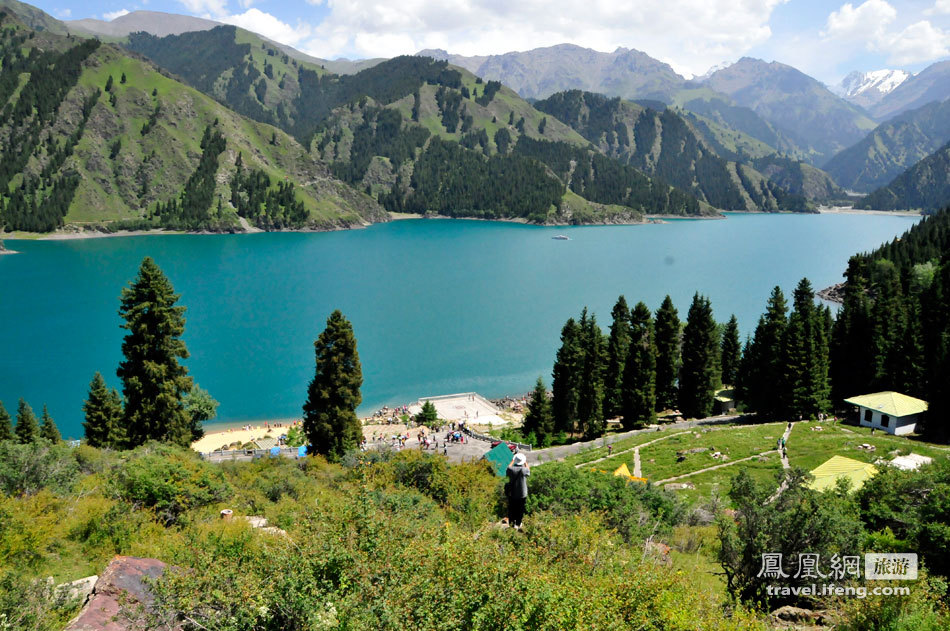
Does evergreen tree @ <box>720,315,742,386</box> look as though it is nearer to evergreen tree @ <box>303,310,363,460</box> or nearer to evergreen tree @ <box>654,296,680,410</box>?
evergreen tree @ <box>654,296,680,410</box>

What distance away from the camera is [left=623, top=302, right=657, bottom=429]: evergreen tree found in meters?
54.1

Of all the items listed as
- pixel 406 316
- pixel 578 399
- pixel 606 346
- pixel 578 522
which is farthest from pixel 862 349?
pixel 406 316

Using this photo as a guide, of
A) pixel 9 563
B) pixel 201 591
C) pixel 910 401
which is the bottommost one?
pixel 910 401

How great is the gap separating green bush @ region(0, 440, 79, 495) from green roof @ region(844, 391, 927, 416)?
171ft

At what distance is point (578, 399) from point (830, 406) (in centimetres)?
2186

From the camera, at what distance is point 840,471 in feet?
101

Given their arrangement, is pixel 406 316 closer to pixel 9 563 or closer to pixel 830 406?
pixel 830 406

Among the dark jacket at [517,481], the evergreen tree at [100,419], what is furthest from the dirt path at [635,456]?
the evergreen tree at [100,419]

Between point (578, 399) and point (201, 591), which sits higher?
point (201, 591)

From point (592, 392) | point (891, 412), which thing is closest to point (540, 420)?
point (592, 392)

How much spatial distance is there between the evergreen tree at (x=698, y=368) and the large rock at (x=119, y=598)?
52.8 meters

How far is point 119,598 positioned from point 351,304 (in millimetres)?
101744

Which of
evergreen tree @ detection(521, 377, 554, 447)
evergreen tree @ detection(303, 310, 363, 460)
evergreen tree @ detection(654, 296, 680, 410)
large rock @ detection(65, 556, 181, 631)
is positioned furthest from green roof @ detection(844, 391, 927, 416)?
large rock @ detection(65, 556, 181, 631)

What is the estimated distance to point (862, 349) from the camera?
55.1 meters
